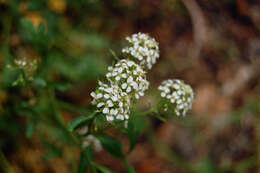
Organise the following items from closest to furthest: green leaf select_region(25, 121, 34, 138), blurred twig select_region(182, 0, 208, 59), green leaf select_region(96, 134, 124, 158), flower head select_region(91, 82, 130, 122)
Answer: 1. flower head select_region(91, 82, 130, 122)
2. green leaf select_region(96, 134, 124, 158)
3. green leaf select_region(25, 121, 34, 138)
4. blurred twig select_region(182, 0, 208, 59)

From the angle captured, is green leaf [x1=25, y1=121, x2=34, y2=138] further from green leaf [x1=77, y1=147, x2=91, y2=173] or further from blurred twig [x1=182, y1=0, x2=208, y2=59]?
blurred twig [x1=182, y1=0, x2=208, y2=59]

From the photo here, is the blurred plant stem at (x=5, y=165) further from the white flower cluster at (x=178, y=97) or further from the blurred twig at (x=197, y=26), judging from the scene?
the blurred twig at (x=197, y=26)

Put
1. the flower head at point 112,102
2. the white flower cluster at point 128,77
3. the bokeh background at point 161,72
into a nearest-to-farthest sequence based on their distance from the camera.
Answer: the flower head at point 112,102 → the white flower cluster at point 128,77 → the bokeh background at point 161,72

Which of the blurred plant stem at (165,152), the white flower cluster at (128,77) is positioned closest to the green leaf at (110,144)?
the white flower cluster at (128,77)

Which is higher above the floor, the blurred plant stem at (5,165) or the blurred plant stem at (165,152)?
the blurred plant stem at (165,152)

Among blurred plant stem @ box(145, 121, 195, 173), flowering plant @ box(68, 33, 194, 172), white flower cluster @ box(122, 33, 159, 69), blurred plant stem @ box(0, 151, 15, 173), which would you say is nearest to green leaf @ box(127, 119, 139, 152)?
flowering plant @ box(68, 33, 194, 172)

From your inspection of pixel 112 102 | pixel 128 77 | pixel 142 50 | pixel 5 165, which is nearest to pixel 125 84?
pixel 128 77
